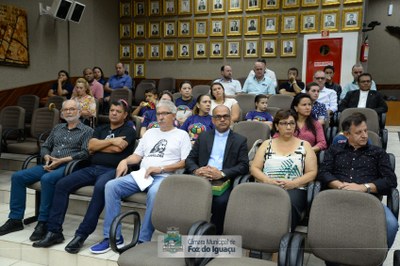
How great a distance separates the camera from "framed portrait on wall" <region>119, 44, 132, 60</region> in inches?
337

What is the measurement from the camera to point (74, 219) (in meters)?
3.54

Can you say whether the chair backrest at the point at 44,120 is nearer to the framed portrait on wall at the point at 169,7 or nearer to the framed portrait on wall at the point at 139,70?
the framed portrait on wall at the point at 139,70

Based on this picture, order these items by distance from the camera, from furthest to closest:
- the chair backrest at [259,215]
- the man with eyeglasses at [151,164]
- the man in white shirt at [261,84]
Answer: the man in white shirt at [261,84] < the man with eyeglasses at [151,164] < the chair backrest at [259,215]

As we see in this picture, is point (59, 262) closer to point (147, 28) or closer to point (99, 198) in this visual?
point (99, 198)

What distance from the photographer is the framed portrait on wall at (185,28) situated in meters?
8.02

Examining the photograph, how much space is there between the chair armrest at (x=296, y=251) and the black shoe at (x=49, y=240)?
194 cm

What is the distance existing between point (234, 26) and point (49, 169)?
5380 millimetres

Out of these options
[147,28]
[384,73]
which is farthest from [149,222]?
[384,73]

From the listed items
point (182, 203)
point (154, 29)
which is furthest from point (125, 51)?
point (182, 203)

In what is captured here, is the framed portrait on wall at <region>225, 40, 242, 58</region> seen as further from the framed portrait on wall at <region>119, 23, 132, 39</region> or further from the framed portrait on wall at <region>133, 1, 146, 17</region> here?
the framed portrait on wall at <region>119, 23, 132, 39</region>

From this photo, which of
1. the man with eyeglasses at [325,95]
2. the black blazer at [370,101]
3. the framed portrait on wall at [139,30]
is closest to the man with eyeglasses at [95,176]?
the man with eyeglasses at [325,95]

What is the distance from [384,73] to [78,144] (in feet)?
27.7

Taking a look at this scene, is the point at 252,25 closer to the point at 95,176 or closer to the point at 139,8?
the point at 139,8

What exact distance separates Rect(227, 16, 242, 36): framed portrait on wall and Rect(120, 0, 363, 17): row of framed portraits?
6.9 inches
